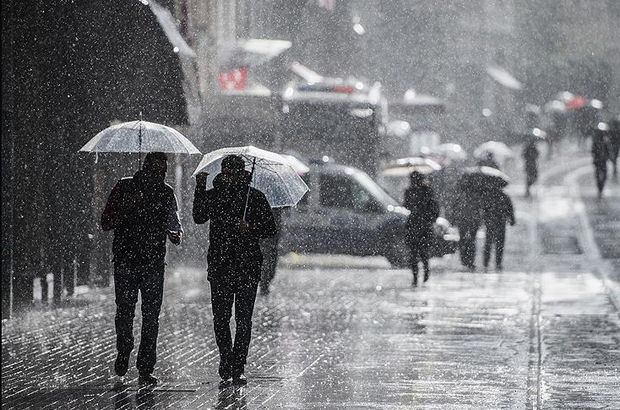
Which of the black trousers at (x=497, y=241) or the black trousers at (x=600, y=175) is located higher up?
the black trousers at (x=600, y=175)

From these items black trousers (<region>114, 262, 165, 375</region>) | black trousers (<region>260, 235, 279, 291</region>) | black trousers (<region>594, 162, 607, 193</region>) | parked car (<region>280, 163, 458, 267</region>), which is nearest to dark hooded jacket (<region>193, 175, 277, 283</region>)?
black trousers (<region>114, 262, 165, 375</region>)

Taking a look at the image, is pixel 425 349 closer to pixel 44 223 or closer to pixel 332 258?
pixel 44 223

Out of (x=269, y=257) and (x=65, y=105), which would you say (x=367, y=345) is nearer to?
(x=269, y=257)

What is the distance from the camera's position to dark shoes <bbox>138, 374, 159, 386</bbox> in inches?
463

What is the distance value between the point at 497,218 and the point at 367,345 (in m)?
10.5

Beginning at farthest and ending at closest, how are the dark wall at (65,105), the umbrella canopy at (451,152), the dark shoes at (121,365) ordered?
the umbrella canopy at (451,152), the dark wall at (65,105), the dark shoes at (121,365)

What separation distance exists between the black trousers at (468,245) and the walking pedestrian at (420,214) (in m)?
2.10

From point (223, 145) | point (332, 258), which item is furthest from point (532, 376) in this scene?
point (223, 145)

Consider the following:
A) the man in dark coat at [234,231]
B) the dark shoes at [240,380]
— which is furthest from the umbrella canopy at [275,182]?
the dark shoes at [240,380]

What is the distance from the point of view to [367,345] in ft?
46.7

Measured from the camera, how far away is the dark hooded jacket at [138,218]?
1186cm

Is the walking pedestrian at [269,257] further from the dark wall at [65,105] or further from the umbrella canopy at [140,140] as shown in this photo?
the umbrella canopy at [140,140]

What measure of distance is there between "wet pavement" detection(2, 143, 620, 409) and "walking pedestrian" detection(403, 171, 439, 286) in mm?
568

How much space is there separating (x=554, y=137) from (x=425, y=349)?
171 feet
